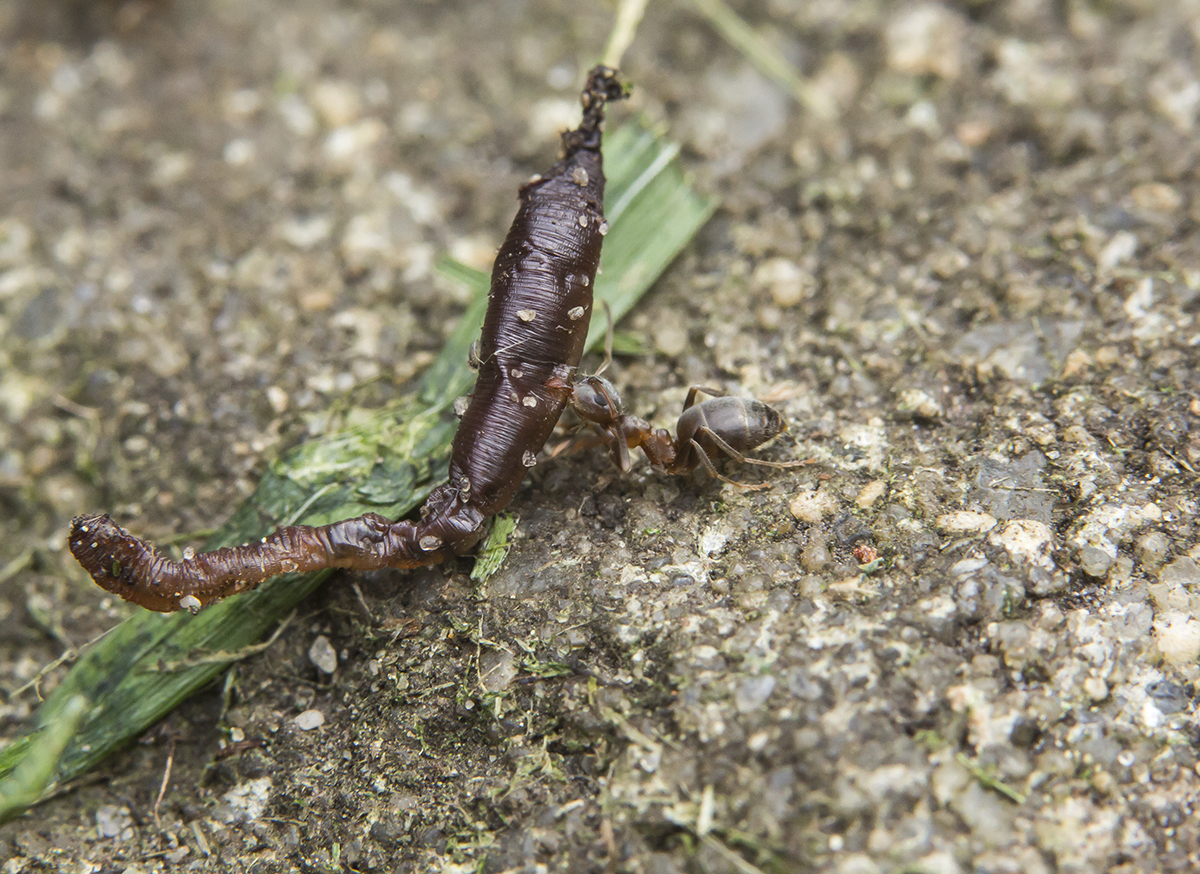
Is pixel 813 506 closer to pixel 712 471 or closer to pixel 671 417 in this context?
pixel 712 471

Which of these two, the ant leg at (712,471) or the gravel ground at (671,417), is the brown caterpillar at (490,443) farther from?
the ant leg at (712,471)

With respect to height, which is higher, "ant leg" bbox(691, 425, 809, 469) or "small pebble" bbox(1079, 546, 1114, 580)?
"ant leg" bbox(691, 425, 809, 469)

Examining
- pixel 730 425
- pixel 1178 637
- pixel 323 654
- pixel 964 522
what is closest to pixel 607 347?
pixel 730 425

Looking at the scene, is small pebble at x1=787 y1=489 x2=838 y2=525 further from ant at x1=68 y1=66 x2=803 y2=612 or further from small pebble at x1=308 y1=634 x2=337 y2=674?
small pebble at x1=308 y1=634 x2=337 y2=674

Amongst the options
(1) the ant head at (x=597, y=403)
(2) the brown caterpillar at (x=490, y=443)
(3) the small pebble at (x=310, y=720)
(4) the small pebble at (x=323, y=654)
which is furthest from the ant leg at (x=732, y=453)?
(3) the small pebble at (x=310, y=720)

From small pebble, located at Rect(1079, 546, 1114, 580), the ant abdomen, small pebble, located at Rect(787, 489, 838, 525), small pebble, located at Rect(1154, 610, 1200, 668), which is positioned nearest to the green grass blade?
the ant abdomen

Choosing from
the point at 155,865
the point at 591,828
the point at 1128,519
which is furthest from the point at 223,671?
the point at 1128,519
